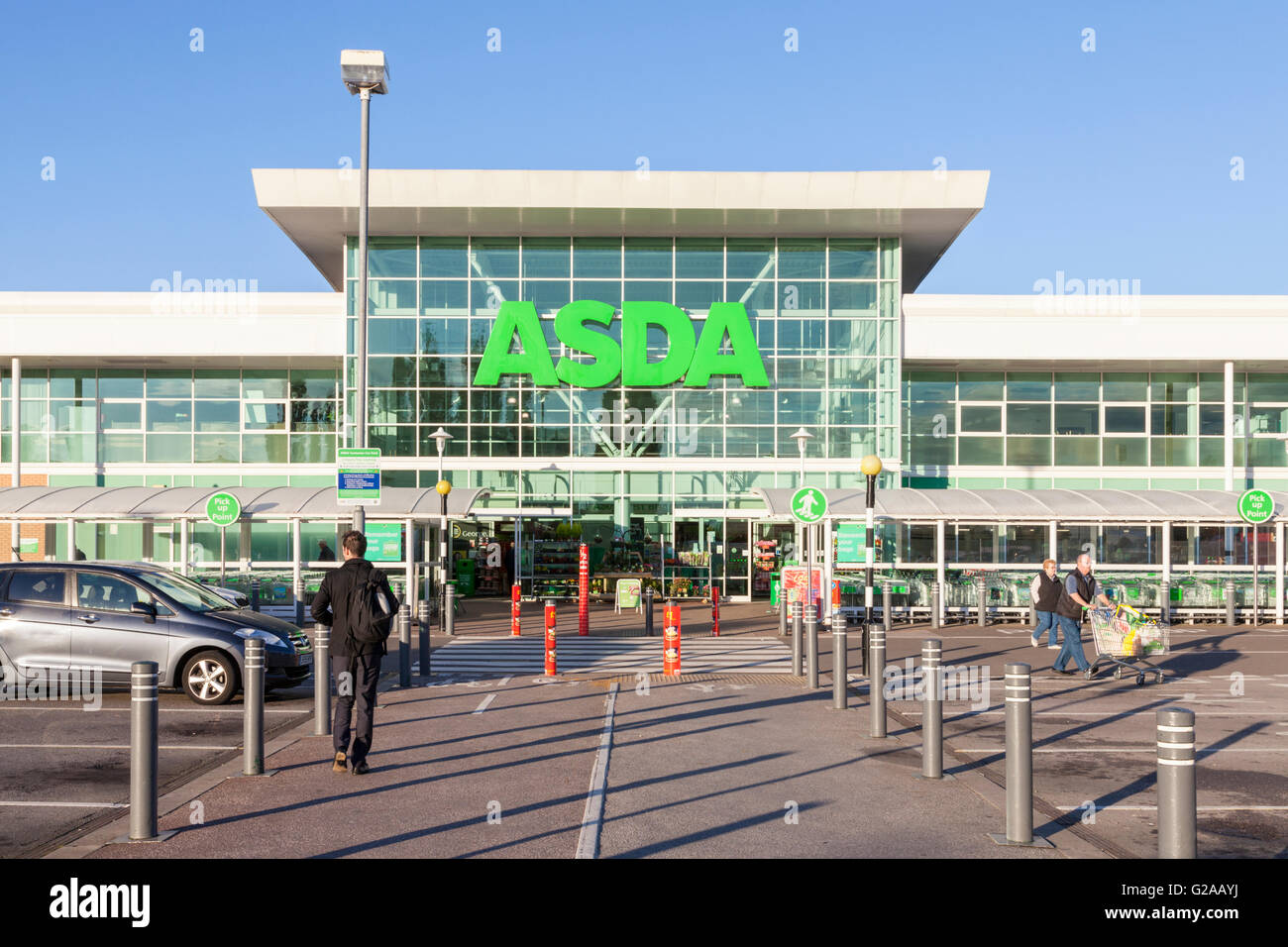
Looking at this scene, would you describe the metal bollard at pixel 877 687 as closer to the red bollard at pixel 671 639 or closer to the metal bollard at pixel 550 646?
the red bollard at pixel 671 639

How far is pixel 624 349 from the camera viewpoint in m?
32.6

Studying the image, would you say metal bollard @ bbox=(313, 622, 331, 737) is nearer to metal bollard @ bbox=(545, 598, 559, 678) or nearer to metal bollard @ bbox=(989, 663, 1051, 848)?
metal bollard @ bbox=(545, 598, 559, 678)

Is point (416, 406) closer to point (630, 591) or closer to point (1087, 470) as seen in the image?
point (630, 591)

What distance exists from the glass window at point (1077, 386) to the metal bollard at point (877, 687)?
26.6 m

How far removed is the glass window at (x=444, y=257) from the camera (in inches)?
1305

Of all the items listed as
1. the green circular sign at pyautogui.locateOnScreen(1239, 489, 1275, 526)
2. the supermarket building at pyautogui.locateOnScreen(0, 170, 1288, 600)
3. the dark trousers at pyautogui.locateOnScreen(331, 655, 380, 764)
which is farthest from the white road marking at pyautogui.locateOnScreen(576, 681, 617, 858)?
the supermarket building at pyautogui.locateOnScreen(0, 170, 1288, 600)

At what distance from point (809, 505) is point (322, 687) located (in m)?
10.9

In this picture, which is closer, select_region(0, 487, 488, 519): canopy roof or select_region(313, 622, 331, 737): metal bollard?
select_region(313, 622, 331, 737): metal bollard

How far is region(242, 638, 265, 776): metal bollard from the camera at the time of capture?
29.9 ft

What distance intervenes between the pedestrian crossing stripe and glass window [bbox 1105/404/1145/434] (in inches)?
722

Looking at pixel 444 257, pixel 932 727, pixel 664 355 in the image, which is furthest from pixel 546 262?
pixel 932 727

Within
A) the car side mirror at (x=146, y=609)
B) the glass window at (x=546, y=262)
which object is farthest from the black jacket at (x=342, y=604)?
the glass window at (x=546, y=262)

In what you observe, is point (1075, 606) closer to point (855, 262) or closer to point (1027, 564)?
point (1027, 564)

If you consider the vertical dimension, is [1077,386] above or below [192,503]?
above
